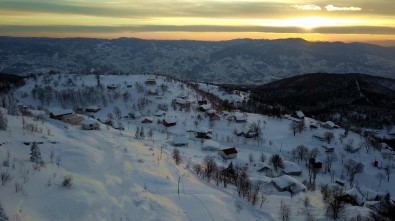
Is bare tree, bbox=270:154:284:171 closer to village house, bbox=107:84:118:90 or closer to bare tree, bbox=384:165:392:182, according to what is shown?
bare tree, bbox=384:165:392:182

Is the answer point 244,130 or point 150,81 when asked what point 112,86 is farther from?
point 244,130

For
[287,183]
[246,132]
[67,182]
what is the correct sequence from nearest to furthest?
1. [67,182]
2. [287,183]
3. [246,132]

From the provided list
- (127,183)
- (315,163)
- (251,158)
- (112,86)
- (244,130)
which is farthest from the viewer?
(112,86)

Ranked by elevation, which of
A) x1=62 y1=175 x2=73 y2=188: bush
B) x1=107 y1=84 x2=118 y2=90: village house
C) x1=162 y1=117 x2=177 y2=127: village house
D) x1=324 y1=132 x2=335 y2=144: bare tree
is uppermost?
x1=62 y1=175 x2=73 y2=188: bush

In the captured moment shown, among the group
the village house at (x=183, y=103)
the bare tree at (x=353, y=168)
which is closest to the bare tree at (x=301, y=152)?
the bare tree at (x=353, y=168)

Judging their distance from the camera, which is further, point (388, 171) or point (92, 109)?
point (92, 109)

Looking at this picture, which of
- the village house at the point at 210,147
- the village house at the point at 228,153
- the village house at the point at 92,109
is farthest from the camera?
the village house at the point at 92,109

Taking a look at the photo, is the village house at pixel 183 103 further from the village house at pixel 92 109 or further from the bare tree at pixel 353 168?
the bare tree at pixel 353 168

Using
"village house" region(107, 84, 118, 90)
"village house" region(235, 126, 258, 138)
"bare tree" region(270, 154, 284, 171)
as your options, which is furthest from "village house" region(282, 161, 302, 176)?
"village house" region(107, 84, 118, 90)

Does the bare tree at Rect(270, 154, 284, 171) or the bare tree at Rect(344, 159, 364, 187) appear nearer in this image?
the bare tree at Rect(270, 154, 284, 171)

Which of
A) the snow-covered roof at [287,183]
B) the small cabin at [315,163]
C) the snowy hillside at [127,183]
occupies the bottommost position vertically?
the small cabin at [315,163]

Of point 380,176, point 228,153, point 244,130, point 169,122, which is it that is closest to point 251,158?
point 228,153
